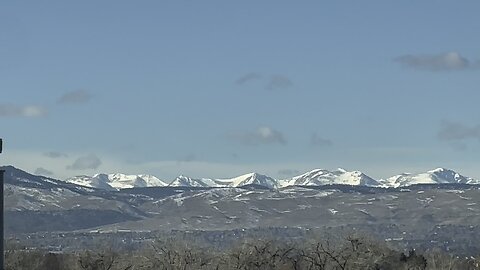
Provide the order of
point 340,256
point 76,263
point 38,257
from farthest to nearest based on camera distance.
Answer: point 38,257 → point 76,263 → point 340,256

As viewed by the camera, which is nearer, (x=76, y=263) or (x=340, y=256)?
(x=340, y=256)

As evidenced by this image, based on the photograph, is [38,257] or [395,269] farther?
[38,257]

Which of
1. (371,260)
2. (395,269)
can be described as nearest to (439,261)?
(395,269)

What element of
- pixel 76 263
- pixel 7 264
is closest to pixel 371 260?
pixel 76 263

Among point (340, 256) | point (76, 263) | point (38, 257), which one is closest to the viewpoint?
point (340, 256)

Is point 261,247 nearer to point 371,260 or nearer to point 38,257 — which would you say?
point 371,260

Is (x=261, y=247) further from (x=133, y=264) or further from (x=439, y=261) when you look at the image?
(x=439, y=261)

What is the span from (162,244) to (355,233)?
90.0 ft

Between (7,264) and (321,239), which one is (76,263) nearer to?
(7,264)

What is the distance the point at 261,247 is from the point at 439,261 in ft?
177

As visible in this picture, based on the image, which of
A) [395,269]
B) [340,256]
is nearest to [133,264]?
[340,256]

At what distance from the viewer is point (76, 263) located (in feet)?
499

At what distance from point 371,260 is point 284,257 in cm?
1456

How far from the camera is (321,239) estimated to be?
515 feet
